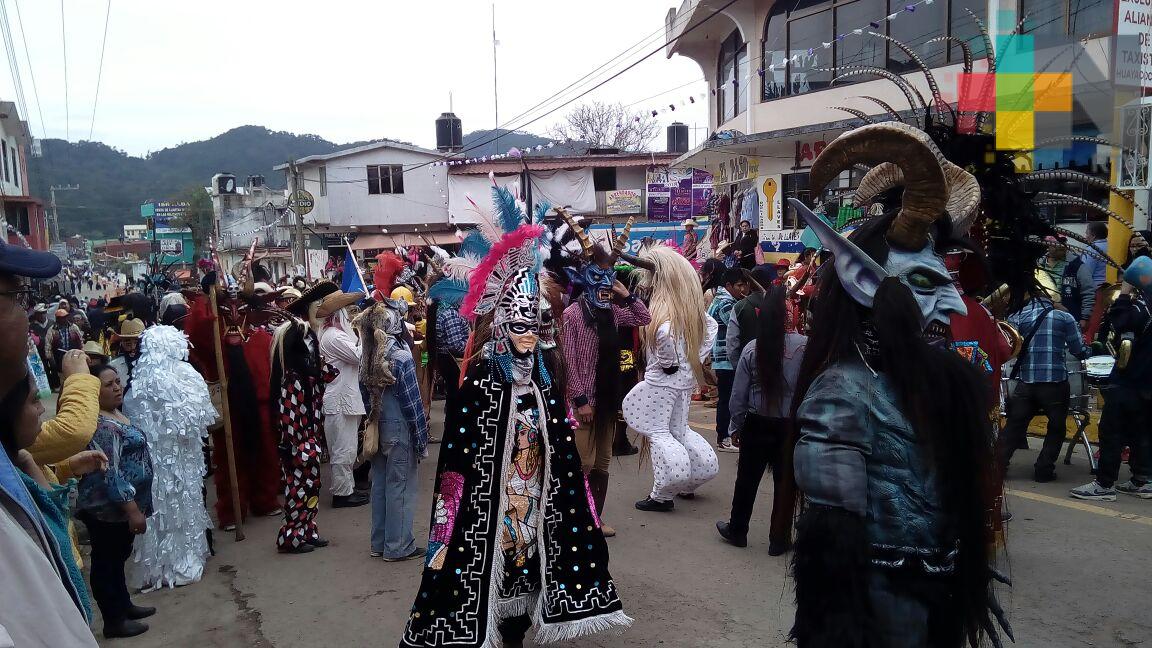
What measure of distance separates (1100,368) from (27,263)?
25.2 feet

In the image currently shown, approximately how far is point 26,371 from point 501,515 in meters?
2.34

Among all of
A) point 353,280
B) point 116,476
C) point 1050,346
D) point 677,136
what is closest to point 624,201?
point 677,136

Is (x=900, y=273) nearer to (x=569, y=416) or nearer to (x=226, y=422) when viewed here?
(x=569, y=416)

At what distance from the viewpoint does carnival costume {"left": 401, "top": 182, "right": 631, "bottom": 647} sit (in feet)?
12.9

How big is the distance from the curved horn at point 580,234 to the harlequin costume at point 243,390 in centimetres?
313

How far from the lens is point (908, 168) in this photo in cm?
239

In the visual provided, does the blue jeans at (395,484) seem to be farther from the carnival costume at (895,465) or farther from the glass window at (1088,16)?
the glass window at (1088,16)

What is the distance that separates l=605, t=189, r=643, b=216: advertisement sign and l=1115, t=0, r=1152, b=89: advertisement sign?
23526mm

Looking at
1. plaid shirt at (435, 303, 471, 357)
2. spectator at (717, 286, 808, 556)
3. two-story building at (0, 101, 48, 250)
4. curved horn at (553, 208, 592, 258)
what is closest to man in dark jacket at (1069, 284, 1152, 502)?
spectator at (717, 286, 808, 556)

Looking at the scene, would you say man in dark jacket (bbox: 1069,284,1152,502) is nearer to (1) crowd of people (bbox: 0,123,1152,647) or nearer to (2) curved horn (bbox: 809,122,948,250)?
(1) crowd of people (bbox: 0,123,1152,647)

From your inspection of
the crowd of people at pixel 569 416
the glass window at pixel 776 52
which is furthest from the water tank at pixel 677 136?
the crowd of people at pixel 569 416

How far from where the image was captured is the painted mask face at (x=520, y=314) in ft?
13.9

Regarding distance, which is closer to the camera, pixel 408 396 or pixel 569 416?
pixel 569 416

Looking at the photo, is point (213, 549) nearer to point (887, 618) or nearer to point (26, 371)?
point (26, 371)
